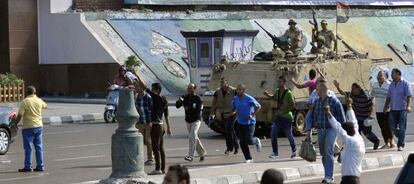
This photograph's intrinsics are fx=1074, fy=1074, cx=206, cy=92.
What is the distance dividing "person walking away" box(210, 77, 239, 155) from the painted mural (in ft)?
50.3

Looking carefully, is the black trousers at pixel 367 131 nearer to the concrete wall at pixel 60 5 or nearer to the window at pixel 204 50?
the window at pixel 204 50

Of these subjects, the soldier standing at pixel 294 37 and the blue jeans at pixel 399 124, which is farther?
the soldier standing at pixel 294 37

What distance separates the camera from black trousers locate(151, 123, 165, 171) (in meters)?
16.8

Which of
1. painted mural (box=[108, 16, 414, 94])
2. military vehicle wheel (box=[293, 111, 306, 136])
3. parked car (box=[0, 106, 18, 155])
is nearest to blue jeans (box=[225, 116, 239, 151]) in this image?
parked car (box=[0, 106, 18, 155])

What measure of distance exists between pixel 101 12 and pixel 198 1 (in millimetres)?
6344

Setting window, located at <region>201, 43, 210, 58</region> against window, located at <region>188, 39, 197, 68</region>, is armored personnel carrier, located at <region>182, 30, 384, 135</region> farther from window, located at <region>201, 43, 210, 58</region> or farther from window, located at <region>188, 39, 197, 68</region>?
window, located at <region>188, 39, 197, 68</region>

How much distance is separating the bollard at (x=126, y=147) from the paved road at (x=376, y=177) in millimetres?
2746

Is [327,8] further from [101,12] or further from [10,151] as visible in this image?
[10,151]

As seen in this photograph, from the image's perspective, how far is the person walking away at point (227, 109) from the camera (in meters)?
20.2

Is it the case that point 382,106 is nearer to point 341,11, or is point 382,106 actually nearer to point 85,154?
point 85,154

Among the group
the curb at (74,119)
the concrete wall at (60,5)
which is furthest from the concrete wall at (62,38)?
the curb at (74,119)

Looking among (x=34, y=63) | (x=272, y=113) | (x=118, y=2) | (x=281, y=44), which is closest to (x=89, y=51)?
(x=34, y=63)

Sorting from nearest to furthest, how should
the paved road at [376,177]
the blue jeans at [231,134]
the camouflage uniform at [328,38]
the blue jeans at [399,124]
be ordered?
the paved road at [376,177] < the blue jeans at [399,124] < the blue jeans at [231,134] < the camouflage uniform at [328,38]

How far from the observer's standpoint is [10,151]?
2175 centimetres
